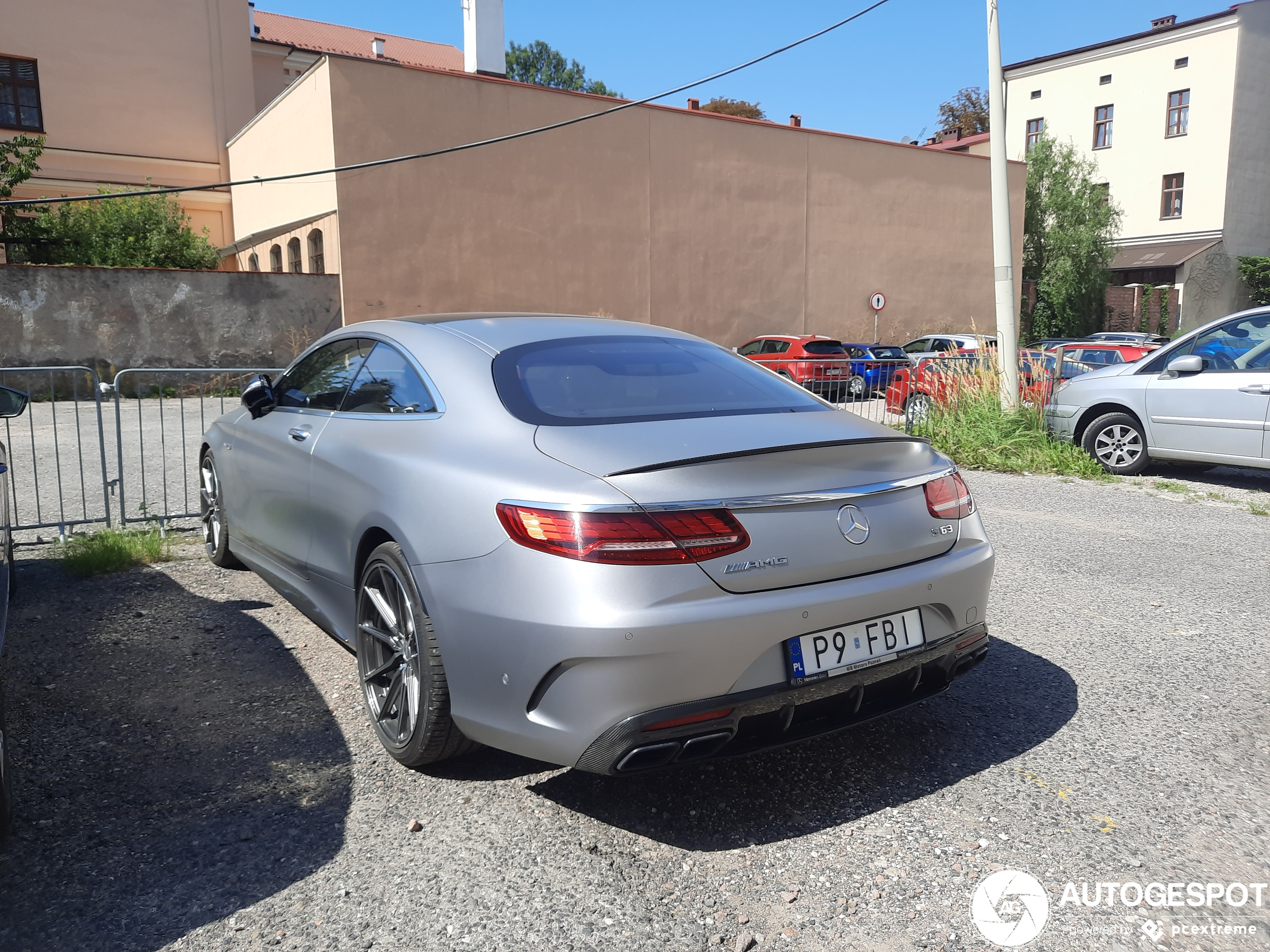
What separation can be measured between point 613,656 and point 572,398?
101 cm

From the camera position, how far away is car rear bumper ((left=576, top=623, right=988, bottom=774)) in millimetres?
2432

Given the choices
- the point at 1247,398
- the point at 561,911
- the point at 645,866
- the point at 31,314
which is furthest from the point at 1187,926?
the point at 31,314

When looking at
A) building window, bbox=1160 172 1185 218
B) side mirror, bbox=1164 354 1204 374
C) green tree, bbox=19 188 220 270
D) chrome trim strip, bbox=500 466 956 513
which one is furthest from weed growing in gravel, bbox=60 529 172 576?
building window, bbox=1160 172 1185 218

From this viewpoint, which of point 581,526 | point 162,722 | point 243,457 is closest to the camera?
point 581,526

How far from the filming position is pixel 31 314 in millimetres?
17547

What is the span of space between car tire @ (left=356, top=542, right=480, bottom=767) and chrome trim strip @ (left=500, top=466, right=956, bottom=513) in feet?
1.86

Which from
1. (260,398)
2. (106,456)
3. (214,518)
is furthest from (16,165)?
(260,398)

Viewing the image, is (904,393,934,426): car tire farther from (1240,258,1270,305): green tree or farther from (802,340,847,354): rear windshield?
(1240,258,1270,305): green tree

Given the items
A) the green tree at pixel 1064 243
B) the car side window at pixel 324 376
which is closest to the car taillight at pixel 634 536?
the car side window at pixel 324 376

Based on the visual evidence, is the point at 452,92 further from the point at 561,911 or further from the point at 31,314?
the point at 561,911

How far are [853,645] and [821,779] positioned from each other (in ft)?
2.00

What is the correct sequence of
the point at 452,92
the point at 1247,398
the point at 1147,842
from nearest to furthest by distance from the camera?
1. the point at 1147,842
2. the point at 1247,398
3. the point at 452,92

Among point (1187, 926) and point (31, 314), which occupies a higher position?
point (31, 314)

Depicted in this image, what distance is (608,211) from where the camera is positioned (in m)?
23.7
